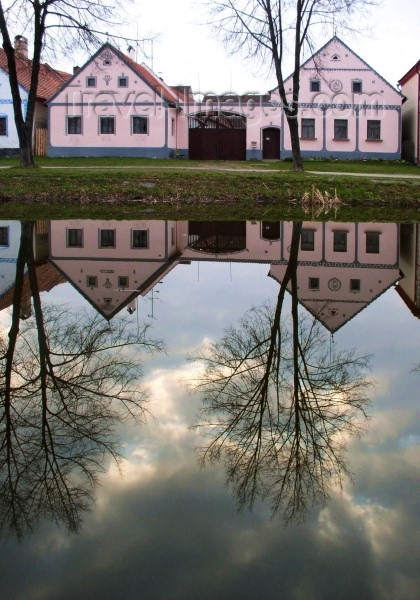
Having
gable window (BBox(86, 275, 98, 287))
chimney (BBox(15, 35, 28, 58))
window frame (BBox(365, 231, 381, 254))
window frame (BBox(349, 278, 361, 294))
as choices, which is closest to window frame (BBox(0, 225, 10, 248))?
gable window (BBox(86, 275, 98, 287))

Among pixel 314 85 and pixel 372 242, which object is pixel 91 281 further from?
pixel 314 85

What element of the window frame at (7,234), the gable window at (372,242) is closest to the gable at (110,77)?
the window frame at (7,234)

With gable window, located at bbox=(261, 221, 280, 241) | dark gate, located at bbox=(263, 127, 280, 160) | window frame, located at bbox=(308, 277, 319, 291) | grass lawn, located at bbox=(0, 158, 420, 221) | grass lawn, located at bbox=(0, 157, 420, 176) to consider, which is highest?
dark gate, located at bbox=(263, 127, 280, 160)

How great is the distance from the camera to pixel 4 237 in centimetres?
1356

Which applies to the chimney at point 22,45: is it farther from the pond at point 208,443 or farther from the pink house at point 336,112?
the pond at point 208,443

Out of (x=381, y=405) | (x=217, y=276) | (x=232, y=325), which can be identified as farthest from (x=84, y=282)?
(x=381, y=405)

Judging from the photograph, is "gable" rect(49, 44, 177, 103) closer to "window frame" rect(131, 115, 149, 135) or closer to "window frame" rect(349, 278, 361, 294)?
"window frame" rect(131, 115, 149, 135)

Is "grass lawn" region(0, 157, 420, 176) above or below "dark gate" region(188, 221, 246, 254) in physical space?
above

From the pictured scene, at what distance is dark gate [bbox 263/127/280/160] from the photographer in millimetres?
44156

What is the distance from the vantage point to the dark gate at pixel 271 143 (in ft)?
145

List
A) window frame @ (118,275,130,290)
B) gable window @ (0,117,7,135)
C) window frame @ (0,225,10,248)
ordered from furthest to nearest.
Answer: gable window @ (0,117,7,135)
window frame @ (0,225,10,248)
window frame @ (118,275,130,290)

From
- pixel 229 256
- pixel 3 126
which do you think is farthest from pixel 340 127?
pixel 229 256

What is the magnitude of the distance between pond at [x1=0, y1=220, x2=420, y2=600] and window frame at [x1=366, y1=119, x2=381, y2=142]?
37.1 meters

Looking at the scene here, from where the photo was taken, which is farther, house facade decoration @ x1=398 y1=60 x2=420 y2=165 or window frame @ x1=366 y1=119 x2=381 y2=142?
window frame @ x1=366 y1=119 x2=381 y2=142
